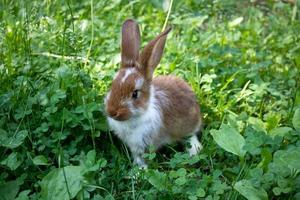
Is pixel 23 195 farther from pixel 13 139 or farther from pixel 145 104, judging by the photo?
pixel 145 104

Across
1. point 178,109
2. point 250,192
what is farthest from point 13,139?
point 250,192

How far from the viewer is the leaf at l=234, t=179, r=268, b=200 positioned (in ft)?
10.5

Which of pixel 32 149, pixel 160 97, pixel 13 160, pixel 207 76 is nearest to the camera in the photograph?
pixel 13 160

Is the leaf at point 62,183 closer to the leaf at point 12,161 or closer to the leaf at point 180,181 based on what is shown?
the leaf at point 12,161

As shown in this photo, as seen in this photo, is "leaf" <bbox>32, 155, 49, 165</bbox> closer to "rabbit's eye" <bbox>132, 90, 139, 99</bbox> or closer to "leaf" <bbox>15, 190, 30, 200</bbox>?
"leaf" <bbox>15, 190, 30, 200</bbox>

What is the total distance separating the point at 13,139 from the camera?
3.65 metres

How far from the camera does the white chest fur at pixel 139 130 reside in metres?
4.03

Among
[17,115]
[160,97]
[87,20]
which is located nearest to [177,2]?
[87,20]

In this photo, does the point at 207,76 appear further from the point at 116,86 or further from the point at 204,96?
the point at 116,86

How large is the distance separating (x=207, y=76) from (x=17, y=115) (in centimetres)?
148

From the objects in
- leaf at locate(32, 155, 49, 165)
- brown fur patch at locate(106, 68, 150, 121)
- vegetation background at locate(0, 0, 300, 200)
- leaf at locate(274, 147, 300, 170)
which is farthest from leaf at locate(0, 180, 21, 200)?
leaf at locate(274, 147, 300, 170)

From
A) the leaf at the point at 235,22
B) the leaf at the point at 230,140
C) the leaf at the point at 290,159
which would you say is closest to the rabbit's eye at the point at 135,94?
the leaf at the point at 230,140

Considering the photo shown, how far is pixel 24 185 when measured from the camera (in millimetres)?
3627

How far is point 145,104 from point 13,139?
0.89 m
